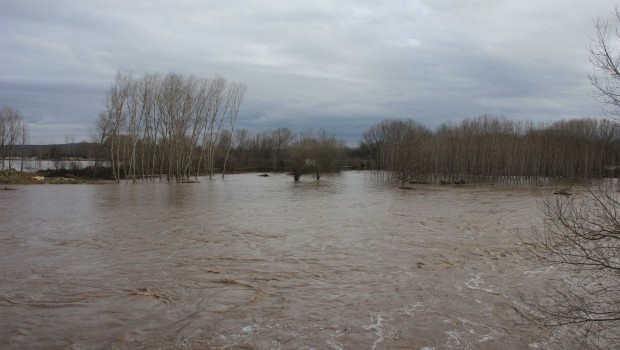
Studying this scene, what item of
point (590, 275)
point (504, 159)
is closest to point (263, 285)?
point (590, 275)

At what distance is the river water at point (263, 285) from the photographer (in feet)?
22.5

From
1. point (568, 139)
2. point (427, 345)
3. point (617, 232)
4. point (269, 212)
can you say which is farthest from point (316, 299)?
point (568, 139)

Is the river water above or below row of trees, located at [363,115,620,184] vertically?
below

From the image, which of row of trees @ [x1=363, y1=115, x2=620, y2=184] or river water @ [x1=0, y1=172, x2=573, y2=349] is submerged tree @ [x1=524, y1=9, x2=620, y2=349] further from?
row of trees @ [x1=363, y1=115, x2=620, y2=184]

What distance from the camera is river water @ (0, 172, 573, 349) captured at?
685 cm

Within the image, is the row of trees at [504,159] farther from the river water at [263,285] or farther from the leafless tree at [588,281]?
the leafless tree at [588,281]

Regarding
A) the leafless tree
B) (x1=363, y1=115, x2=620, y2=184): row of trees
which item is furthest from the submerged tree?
(x1=363, y1=115, x2=620, y2=184): row of trees

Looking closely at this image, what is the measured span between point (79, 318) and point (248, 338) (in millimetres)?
2834

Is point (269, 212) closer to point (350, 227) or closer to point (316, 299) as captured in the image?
point (350, 227)

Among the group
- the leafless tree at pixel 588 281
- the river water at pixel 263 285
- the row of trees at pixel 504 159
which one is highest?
the row of trees at pixel 504 159

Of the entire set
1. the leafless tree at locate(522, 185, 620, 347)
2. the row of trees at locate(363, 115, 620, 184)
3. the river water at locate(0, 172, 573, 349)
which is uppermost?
the row of trees at locate(363, 115, 620, 184)

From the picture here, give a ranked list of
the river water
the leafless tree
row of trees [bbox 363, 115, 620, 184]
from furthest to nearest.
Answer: row of trees [bbox 363, 115, 620, 184], the river water, the leafless tree

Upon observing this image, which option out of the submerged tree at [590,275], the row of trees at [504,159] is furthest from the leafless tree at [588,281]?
the row of trees at [504,159]

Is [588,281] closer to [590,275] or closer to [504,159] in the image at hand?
[590,275]
